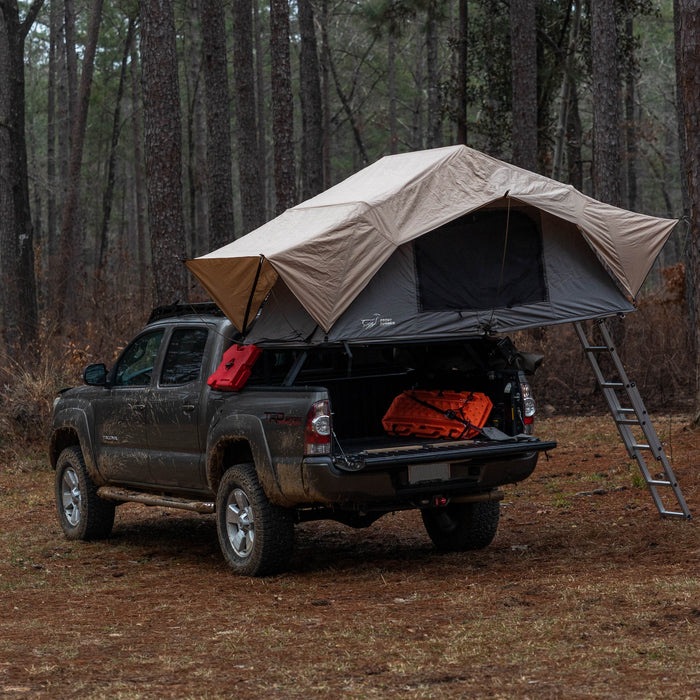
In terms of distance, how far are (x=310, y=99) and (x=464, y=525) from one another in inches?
946

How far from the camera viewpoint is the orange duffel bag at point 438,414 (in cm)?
845

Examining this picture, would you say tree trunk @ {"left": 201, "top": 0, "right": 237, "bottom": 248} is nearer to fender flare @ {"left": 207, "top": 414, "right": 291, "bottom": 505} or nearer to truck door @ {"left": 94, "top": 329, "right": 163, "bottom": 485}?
truck door @ {"left": 94, "top": 329, "right": 163, "bottom": 485}

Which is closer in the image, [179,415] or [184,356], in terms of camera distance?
[179,415]

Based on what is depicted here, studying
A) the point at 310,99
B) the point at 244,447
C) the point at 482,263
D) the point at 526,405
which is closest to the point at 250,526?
the point at 244,447

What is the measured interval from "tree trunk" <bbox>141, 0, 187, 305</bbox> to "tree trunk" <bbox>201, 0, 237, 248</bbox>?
668 cm

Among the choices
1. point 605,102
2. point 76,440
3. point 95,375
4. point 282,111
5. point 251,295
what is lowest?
point 76,440

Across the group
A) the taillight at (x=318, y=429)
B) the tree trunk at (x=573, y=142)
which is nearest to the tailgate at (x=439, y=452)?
the taillight at (x=318, y=429)

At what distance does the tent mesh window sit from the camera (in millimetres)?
8484

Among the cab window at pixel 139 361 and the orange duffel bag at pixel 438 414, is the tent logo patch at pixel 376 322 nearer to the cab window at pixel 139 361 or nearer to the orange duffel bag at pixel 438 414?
the orange duffel bag at pixel 438 414

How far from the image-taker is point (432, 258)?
28.0ft

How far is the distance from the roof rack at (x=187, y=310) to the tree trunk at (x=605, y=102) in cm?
1118

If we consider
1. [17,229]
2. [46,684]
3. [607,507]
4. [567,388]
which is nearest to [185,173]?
[17,229]

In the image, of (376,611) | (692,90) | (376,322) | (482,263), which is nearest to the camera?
→ (376,611)

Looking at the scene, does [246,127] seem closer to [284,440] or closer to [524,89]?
[524,89]
